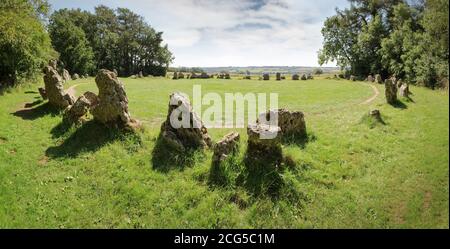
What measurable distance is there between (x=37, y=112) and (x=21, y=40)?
1224 cm

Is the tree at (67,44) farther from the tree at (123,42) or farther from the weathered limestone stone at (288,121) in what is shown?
the weathered limestone stone at (288,121)

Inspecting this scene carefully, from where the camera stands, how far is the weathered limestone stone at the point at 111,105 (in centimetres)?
1839

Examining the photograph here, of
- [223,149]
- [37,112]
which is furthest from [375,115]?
[37,112]

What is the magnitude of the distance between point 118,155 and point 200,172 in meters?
4.55

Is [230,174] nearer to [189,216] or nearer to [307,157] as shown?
[189,216]

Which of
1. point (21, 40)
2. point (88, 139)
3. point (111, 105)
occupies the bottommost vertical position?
point (88, 139)

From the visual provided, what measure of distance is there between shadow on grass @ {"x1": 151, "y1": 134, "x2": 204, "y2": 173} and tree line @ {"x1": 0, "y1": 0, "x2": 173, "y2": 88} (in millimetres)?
22654

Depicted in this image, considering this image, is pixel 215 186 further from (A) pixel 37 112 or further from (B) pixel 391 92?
(B) pixel 391 92

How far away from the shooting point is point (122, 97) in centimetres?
1919

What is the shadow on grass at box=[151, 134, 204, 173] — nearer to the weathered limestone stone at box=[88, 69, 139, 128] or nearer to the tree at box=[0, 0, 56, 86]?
the weathered limestone stone at box=[88, 69, 139, 128]

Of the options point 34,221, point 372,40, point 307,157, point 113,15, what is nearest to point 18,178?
point 34,221

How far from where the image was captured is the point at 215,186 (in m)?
13.3

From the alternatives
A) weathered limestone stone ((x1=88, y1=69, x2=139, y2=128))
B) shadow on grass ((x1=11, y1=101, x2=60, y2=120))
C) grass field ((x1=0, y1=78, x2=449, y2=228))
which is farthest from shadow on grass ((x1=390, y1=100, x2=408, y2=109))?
shadow on grass ((x1=11, y1=101, x2=60, y2=120))

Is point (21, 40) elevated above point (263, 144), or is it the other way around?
point (21, 40)
